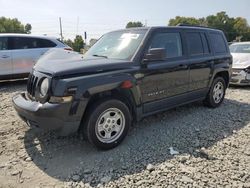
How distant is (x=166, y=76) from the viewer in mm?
4520

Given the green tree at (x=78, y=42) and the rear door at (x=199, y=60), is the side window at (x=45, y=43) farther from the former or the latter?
the green tree at (x=78, y=42)

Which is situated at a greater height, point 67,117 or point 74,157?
point 67,117

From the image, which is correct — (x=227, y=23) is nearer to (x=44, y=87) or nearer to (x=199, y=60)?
(x=199, y=60)

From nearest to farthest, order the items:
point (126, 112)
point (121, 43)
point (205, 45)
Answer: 1. point (126, 112)
2. point (121, 43)
3. point (205, 45)

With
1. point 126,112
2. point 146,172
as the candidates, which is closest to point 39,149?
point 126,112

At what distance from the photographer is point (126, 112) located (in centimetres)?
391

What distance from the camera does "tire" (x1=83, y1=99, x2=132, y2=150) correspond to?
358 centimetres

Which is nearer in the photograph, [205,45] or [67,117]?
[67,117]

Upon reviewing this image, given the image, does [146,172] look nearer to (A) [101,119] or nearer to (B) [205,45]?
(A) [101,119]

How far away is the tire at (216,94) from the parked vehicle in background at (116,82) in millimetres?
397

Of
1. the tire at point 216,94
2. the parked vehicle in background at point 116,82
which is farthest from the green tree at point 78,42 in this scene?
the parked vehicle in background at point 116,82

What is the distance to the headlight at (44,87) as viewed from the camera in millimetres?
3421

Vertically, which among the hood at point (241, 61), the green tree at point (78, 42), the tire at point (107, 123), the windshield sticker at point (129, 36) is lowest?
the tire at point (107, 123)

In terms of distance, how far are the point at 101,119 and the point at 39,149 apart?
1.10 metres
